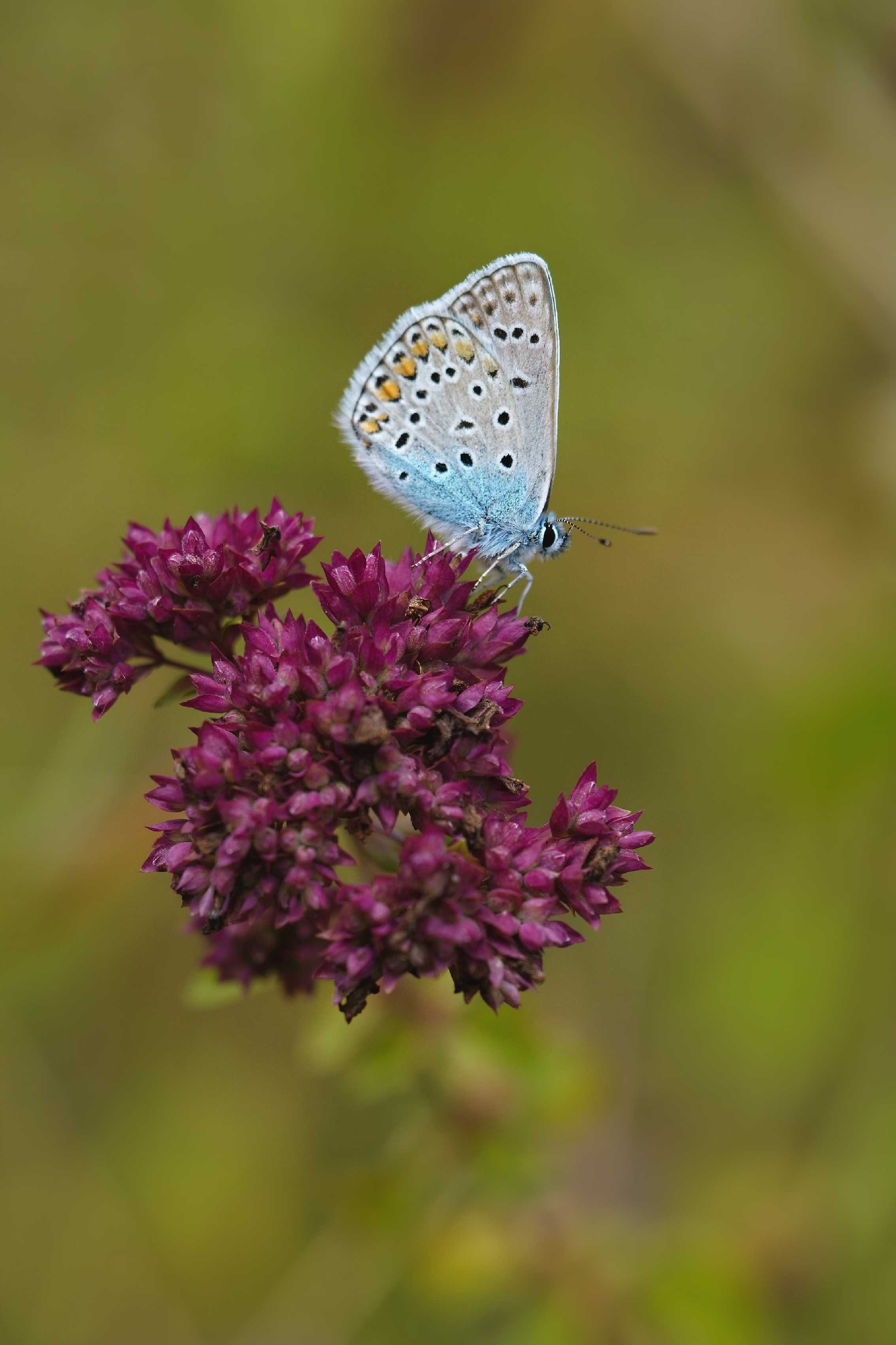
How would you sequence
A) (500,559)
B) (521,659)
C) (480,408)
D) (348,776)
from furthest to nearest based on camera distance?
1. (521,659)
2. (480,408)
3. (500,559)
4. (348,776)

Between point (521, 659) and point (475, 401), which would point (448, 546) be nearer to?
point (475, 401)

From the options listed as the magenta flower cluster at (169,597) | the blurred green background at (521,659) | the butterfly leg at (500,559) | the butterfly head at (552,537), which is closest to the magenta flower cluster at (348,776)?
the magenta flower cluster at (169,597)

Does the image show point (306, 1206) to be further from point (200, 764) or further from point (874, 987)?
point (200, 764)

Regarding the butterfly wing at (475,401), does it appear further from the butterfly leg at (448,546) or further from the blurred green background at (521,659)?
the blurred green background at (521,659)

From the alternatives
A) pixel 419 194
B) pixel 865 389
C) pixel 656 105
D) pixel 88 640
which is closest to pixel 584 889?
pixel 88 640

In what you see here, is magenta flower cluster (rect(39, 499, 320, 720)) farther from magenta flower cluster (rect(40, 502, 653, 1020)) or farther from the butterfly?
the butterfly

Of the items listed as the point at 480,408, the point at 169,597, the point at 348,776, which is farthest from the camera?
the point at 480,408

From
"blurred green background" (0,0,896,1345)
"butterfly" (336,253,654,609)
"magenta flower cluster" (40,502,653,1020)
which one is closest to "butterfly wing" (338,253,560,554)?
"butterfly" (336,253,654,609)

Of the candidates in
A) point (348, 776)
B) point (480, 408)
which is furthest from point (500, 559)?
point (348, 776)
